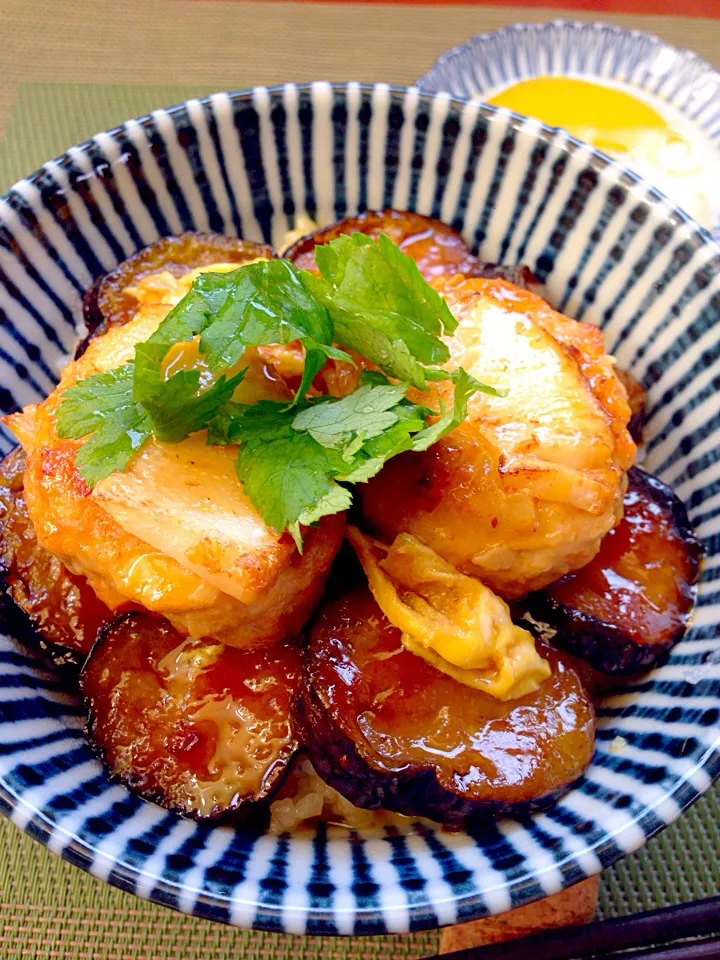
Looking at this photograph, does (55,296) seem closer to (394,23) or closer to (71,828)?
(71,828)

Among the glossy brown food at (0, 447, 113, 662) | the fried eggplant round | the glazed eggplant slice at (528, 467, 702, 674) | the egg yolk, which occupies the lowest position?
the glossy brown food at (0, 447, 113, 662)

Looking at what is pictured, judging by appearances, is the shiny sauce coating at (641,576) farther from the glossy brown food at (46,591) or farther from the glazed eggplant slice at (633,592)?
the glossy brown food at (46,591)

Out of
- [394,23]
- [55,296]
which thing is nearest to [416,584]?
[55,296]

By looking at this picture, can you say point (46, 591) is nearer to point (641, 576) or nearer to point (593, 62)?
point (641, 576)

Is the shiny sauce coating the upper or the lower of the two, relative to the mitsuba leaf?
upper

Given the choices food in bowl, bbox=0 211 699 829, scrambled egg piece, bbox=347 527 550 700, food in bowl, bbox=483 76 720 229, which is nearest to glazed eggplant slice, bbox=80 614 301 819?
food in bowl, bbox=0 211 699 829

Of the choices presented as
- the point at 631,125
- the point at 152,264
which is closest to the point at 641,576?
the point at 152,264

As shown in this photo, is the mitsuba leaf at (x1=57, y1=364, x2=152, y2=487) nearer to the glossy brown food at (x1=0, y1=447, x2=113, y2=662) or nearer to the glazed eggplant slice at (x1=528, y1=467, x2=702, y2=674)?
the glossy brown food at (x1=0, y1=447, x2=113, y2=662)
